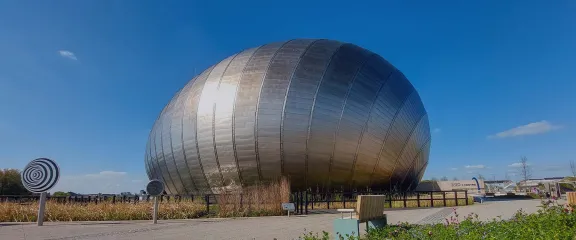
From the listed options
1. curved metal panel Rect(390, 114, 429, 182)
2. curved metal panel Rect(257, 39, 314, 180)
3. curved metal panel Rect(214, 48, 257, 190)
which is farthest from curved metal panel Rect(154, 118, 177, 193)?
curved metal panel Rect(390, 114, 429, 182)

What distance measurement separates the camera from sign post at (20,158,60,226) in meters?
15.2

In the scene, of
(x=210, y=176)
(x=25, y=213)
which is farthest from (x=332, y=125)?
(x=25, y=213)

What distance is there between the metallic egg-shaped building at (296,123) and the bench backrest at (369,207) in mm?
13802

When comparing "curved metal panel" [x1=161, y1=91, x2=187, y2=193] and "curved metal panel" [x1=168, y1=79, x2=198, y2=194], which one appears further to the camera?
"curved metal panel" [x1=161, y1=91, x2=187, y2=193]

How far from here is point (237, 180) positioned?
24438mm

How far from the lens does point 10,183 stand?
1885 inches

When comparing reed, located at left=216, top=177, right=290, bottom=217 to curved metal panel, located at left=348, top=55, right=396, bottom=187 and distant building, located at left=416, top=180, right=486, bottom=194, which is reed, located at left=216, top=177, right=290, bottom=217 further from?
distant building, located at left=416, top=180, right=486, bottom=194

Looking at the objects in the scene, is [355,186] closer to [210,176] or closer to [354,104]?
[354,104]

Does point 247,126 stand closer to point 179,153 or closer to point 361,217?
point 179,153

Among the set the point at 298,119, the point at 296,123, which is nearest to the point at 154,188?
the point at 296,123

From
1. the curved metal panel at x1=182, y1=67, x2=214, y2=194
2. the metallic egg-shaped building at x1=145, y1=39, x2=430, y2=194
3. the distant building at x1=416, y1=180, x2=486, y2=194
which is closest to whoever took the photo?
the metallic egg-shaped building at x1=145, y1=39, x2=430, y2=194

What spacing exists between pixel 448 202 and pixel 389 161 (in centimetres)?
448

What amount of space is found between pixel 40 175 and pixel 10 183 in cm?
4119

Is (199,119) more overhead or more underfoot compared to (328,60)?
more underfoot
